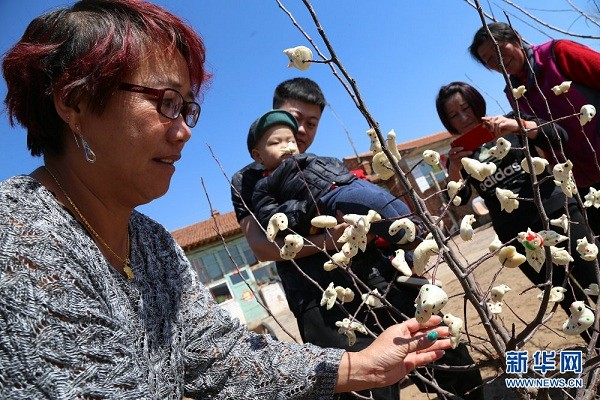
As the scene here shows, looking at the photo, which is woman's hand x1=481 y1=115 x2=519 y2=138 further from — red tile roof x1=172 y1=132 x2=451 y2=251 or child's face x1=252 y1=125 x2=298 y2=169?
red tile roof x1=172 y1=132 x2=451 y2=251

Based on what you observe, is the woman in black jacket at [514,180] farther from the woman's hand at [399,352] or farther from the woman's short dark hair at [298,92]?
the woman's hand at [399,352]

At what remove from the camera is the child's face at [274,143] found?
6.80ft

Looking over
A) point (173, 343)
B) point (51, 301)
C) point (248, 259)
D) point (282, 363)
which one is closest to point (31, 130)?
point (51, 301)

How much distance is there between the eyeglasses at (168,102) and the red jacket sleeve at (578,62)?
173 centimetres

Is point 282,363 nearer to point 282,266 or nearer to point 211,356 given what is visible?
point 211,356

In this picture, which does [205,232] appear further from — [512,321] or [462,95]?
[462,95]

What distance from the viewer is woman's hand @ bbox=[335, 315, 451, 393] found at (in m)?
1.23

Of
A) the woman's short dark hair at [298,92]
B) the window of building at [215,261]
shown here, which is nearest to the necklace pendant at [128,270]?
the woman's short dark hair at [298,92]

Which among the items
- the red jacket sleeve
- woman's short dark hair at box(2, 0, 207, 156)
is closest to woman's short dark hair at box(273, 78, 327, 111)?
the red jacket sleeve

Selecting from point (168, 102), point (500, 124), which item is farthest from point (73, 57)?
point (500, 124)

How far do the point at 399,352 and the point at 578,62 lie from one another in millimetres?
1616

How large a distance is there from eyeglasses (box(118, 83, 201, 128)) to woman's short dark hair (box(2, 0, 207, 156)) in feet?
0.13

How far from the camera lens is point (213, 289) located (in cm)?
2089

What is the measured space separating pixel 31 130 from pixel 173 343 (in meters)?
0.66
